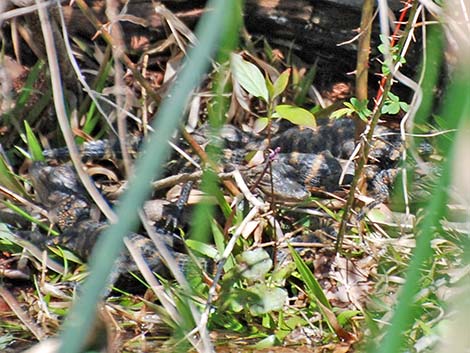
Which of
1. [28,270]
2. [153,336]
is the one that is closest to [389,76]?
[153,336]

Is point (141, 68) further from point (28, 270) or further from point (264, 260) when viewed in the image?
point (264, 260)

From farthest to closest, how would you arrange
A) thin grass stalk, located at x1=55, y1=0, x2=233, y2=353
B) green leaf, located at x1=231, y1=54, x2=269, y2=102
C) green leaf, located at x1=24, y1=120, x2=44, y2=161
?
green leaf, located at x1=24, y1=120, x2=44, y2=161
green leaf, located at x1=231, y1=54, x2=269, y2=102
thin grass stalk, located at x1=55, y1=0, x2=233, y2=353

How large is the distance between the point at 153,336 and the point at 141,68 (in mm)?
1937

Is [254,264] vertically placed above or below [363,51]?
below

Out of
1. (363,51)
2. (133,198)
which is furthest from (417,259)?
(363,51)

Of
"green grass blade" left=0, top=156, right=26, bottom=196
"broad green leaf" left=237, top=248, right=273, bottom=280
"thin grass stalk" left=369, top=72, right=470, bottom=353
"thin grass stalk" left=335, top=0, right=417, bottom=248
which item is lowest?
"green grass blade" left=0, top=156, right=26, bottom=196

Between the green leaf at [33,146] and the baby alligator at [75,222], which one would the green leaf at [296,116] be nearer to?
the baby alligator at [75,222]

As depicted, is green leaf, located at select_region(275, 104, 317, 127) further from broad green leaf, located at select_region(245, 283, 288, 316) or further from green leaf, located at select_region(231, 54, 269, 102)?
broad green leaf, located at select_region(245, 283, 288, 316)

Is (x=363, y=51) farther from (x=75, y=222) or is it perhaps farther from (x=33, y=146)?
(x=33, y=146)

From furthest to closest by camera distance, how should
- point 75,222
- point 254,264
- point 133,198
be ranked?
1. point 75,222
2. point 254,264
3. point 133,198

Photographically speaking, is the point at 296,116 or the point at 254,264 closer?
the point at 296,116

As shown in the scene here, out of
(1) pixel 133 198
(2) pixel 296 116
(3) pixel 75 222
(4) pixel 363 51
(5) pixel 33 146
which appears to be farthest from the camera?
(5) pixel 33 146

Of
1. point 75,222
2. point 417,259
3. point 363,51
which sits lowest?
point 75,222

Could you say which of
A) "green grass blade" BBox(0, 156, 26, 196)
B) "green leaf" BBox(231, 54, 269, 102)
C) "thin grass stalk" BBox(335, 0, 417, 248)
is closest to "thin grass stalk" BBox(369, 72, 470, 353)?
"thin grass stalk" BBox(335, 0, 417, 248)
